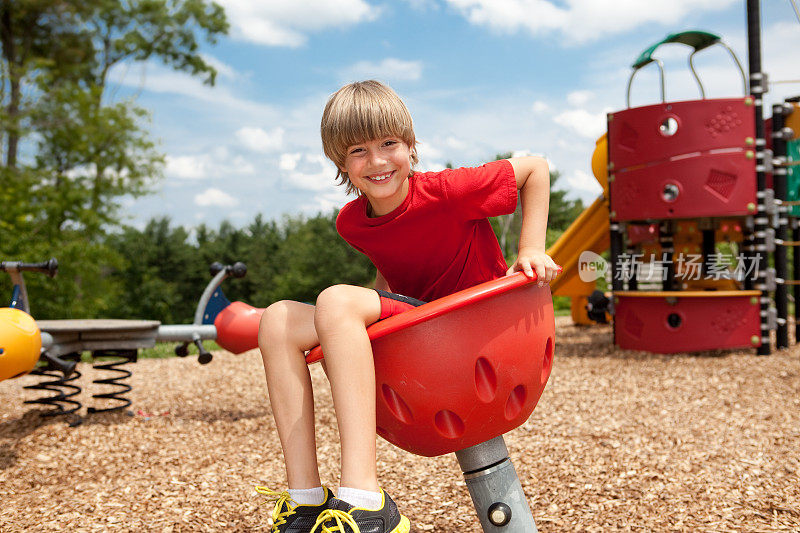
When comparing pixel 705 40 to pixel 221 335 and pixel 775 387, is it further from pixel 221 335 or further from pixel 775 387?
pixel 221 335

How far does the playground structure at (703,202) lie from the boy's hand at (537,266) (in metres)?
5.20

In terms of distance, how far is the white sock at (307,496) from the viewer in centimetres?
168

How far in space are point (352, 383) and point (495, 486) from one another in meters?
0.58

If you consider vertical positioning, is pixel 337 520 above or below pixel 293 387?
below

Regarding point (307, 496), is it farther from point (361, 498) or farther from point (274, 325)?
point (274, 325)

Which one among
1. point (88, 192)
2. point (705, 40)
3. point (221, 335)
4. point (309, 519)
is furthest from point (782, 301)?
point (88, 192)

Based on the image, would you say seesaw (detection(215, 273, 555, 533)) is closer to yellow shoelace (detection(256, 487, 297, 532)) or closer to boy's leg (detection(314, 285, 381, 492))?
boy's leg (detection(314, 285, 381, 492))

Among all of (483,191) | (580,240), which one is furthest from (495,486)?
(580,240)

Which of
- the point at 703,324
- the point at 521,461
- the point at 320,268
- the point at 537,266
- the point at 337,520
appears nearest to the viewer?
the point at 337,520

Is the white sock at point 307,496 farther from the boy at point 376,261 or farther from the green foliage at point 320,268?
the green foliage at point 320,268

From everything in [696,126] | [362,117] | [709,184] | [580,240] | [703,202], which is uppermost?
[696,126]

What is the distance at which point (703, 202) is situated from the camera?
20.5ft

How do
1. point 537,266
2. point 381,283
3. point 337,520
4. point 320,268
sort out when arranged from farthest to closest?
point 320,268, point 381,283, point 537,266, point 337,520

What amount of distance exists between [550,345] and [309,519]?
30.1 inches
